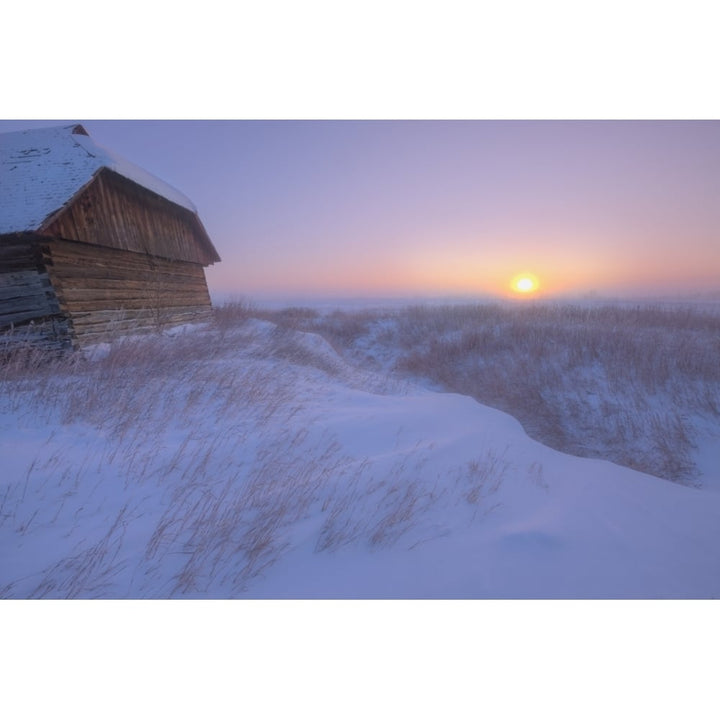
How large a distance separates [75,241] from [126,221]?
1875 mm

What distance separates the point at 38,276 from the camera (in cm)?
627

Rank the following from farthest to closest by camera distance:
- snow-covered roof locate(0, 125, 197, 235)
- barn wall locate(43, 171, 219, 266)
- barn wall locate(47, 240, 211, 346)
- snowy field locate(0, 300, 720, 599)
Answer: barn wall locate(43, 171, 219, 266)
barn wall locate(47, 240, 211, 346)
snow-covered roof locate(0, 125, 197, 235)
snowy field locate(0, 300, 720, 599)

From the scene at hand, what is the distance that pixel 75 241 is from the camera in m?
6.88

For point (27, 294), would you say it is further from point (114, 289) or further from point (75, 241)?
point (114, 289)

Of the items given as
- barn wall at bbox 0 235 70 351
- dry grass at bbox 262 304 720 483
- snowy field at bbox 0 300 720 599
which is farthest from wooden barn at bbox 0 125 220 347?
dry grass at bbox 262 304 720 483

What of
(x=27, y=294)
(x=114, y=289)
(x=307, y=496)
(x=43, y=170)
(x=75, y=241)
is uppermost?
(x=43, y=170)

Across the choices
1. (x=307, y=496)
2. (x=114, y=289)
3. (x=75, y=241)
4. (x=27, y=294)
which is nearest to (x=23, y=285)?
(x=27, y=294)

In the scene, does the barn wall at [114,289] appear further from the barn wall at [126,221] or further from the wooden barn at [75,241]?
the barn wall at [126,221]

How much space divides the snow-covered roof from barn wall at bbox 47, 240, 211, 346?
0.69m

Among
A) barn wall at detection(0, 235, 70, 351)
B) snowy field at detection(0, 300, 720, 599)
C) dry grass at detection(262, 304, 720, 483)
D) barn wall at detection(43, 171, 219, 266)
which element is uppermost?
barn wall at detection(43, 171, 219, 266)

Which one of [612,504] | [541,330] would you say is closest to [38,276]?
[612,504]

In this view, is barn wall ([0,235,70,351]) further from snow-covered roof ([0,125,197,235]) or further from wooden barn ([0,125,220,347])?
snow-covered roof ([0,125,197,235])

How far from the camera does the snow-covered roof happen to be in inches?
235

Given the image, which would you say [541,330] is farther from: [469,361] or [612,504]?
[612,504]
